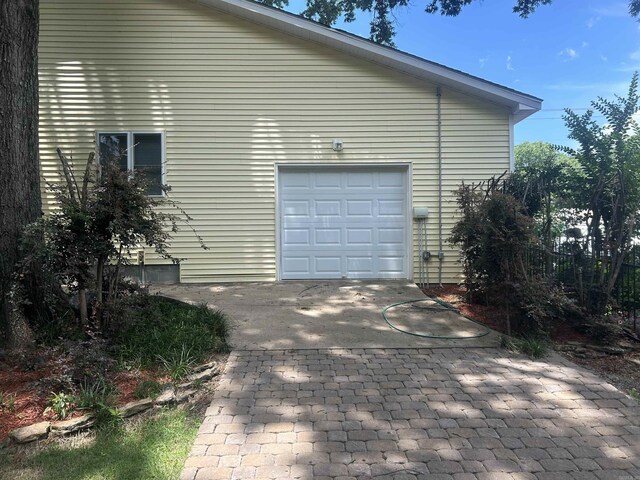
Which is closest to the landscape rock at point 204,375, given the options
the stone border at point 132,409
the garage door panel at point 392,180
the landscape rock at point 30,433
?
the stone border at point 132,409

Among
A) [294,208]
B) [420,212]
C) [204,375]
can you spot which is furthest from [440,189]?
[204,375]

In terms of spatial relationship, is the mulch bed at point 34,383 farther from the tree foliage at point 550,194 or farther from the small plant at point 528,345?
the tree foliage at point 550,194

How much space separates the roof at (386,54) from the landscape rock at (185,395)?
679cm

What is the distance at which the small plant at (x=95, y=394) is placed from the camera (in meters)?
3.31

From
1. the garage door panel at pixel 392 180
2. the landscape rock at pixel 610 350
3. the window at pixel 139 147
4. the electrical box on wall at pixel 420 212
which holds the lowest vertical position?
the landscape rock at pixel 610 350

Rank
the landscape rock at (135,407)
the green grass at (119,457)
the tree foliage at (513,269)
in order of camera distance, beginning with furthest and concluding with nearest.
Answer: the tree foliage at (513,269) → the landscape rock at (135,407) → the green grass at (119,457)

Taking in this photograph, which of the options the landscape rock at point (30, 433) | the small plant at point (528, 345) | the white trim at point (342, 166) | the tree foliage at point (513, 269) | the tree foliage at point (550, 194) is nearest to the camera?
the landscape rock at point (30, 433)

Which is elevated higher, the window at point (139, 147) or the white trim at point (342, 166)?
the window at point (139, 147)

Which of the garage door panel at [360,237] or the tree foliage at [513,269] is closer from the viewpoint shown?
the tree foliage at [513,269]

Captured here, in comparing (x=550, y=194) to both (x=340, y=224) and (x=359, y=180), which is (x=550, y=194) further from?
(x=340, y=224)

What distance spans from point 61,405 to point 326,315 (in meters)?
3.48

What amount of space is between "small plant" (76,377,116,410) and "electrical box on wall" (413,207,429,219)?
6.24 m

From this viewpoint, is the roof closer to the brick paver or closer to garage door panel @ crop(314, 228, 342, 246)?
garage door panel @ crop(314, 228, 342, 246)

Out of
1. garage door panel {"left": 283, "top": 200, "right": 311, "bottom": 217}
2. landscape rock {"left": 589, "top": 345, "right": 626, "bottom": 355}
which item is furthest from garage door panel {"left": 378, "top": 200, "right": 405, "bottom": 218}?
landscape rock {"left": 589, "top": 345, "right": 626, "bottom": 355}
